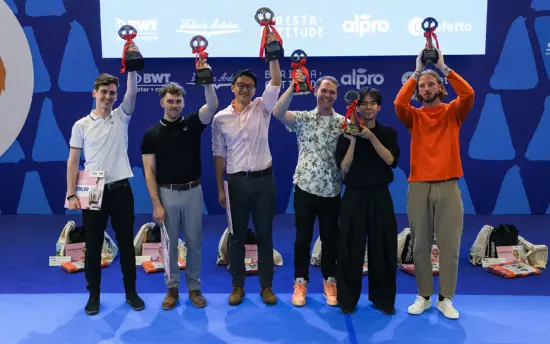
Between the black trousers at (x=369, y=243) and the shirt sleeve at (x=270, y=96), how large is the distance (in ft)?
2.37

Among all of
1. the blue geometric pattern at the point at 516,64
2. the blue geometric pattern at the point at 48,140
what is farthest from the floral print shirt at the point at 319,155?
the blue geometric pattern at the point at 48,140

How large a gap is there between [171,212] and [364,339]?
141 cm

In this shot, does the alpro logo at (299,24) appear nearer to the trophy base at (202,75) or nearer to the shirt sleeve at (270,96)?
the shirt sleeve at (270,96)

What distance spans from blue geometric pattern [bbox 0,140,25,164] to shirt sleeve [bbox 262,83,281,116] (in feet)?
13.0

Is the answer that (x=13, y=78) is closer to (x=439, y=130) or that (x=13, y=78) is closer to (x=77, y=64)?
(x=77, y=64)

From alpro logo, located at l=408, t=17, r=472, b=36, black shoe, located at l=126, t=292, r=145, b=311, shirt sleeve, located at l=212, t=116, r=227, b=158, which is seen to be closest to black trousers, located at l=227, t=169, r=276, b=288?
shirt sleeve, located at l=212, t=116, r=227, b=158

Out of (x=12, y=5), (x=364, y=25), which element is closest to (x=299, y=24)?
(x=364, y=25)

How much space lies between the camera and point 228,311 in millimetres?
3350

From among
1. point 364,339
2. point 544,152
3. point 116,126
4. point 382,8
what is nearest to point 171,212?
point 116,126

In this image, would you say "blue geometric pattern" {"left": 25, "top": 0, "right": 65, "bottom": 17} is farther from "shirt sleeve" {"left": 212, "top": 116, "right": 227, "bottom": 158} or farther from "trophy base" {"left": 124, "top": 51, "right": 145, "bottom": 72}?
"shirt sleeve" {"left": 212, "top": 116, "right": 227, "bottom": 158}

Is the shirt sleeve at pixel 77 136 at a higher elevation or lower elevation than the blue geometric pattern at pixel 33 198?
higher

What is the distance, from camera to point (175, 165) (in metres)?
3.24

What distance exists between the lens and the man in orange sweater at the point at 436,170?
312cm

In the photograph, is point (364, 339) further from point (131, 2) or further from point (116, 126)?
point (131, 2)
